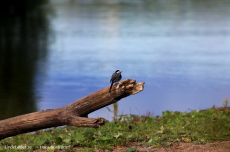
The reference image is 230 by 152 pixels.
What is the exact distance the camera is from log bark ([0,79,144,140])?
178 inches

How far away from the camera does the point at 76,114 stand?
474 centimetres

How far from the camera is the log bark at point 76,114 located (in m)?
4.52

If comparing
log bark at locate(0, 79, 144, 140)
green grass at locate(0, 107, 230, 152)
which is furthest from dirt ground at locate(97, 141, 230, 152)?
log bark at locate(0, 79, 144, 140)

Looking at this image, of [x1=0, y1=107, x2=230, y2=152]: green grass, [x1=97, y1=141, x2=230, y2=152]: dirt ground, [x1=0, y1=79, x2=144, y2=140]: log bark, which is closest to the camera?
[x1=0, y1=79, x2=144, y2=140]: log bark

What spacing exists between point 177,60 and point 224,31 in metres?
10.3

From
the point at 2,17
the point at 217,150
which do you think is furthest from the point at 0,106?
the point at 2,17

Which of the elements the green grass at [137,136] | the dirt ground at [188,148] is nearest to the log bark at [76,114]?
the green grass at [137,136]

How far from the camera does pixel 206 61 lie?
60.7 ft

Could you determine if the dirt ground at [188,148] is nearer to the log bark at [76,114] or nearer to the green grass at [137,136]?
the green grass at [137,136]

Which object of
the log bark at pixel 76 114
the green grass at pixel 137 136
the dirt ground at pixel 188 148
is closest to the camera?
the log bark at pixel 76 114

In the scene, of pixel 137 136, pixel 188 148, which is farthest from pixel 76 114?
pixel 188 148

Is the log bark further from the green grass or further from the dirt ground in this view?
the dirt ground

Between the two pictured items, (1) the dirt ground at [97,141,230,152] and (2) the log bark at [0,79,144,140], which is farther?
(1) the dirt ground at [97,141,230,152]

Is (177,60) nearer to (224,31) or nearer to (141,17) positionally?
(224,31)
